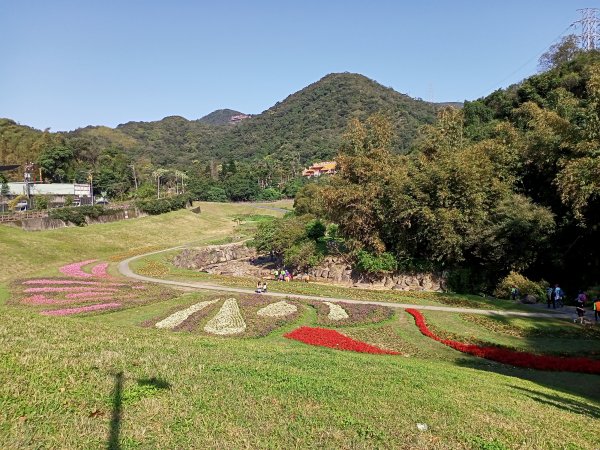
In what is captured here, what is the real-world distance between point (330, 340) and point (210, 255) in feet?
155

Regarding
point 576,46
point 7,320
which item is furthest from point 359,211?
point 576,46

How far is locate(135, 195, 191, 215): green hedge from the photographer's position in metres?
89.8

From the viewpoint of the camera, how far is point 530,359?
20109 mm

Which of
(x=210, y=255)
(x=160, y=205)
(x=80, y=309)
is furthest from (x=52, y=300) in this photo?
(x=160, y=205)

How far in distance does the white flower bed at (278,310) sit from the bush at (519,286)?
60.7 ft

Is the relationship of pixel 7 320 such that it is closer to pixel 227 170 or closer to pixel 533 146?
pixel 533 146

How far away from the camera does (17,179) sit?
111 meters

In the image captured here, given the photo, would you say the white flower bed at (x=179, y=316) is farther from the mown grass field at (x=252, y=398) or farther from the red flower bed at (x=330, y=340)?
the mown grass field at (x=252, y=398)

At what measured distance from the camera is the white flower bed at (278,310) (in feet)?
91.5

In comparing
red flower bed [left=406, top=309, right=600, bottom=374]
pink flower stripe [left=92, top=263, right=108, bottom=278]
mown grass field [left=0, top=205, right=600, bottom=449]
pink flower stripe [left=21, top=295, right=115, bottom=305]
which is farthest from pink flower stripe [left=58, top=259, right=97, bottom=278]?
red flower bed [left=406, top=309, right=600, bottom=374]

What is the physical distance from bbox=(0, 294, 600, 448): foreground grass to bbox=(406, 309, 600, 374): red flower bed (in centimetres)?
382

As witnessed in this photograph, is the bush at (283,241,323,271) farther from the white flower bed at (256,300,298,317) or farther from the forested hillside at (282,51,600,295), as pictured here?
the white flower bed at (256,300,298,317)

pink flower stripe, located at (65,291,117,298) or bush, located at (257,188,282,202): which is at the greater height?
bush, located at (257,188,282,202)

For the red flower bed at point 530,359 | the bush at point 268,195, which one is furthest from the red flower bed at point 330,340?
the bush at point 268,195
